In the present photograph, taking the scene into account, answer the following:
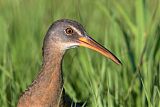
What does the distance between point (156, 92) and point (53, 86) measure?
900 mm

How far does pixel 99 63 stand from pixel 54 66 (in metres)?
1.52

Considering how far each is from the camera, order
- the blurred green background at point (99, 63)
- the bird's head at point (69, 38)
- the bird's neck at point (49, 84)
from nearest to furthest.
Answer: the bird's neck at point (49, 84) → the bird's head at point (69, 38) → the blurred green background at point (99, 63)

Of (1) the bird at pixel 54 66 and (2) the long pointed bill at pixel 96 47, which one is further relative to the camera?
(2) the long pointed bill at pixel 96 47

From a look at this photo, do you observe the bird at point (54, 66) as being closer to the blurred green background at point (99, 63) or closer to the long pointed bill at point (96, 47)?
the long pointed bill at point (96, 47)

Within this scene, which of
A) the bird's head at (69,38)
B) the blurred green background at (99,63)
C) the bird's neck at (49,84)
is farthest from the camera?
the blurred green background at (99,63)

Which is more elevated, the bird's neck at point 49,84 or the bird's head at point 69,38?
the bird's head at point 69,38

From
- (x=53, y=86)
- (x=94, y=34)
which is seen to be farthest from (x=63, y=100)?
(x=94, y=34)

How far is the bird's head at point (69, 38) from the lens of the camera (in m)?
4.89

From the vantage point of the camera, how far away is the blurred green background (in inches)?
211

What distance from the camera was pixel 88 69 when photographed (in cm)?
563

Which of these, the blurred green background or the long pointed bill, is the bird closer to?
the long pointed bill

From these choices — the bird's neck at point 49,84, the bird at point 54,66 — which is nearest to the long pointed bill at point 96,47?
the bird at point 54,66

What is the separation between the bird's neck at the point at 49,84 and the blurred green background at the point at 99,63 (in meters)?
0.27

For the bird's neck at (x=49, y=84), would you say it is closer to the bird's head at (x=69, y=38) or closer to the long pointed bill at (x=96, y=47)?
the bird's head at (x=69, y=38)
